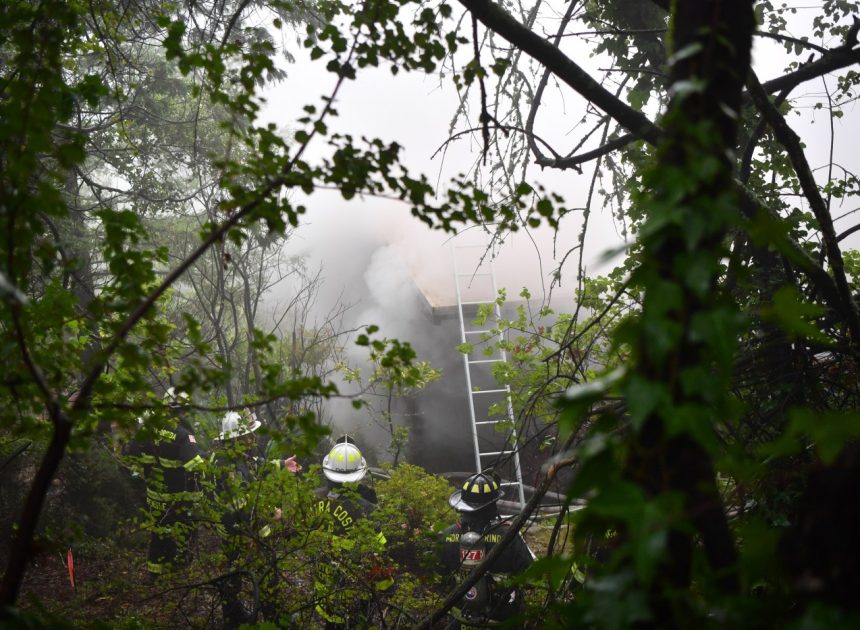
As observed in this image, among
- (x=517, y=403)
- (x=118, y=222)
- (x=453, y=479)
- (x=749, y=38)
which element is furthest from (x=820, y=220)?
(x=453, y=479)

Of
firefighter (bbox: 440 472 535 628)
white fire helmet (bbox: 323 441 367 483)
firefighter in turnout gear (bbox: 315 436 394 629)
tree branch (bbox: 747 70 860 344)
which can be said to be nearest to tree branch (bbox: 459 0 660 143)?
tree branch (bbox: 747 70 860 344)

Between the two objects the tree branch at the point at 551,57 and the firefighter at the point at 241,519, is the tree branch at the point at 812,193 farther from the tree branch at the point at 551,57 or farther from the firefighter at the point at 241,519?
the firefighter at the point at 241,519

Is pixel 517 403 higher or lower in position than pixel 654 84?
lower

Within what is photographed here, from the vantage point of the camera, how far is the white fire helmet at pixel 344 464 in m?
6.84

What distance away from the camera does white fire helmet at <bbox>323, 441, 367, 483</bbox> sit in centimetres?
684

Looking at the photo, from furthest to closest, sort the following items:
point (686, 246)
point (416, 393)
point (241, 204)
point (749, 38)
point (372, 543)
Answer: point (416, 393)
point (372, 543)
point (241, 204)
point (749, 38)
point (686, 246)

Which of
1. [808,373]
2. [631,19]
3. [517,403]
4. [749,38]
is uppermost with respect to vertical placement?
[631,19]

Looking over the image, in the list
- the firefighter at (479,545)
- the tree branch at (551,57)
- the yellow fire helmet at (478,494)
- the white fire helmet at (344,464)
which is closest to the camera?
the tree branch at (551,57)

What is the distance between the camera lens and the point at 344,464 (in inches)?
274

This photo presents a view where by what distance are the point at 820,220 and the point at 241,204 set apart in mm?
2095

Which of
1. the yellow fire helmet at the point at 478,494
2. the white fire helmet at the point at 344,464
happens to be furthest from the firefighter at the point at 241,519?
the white fire helmet at the point at 344,464

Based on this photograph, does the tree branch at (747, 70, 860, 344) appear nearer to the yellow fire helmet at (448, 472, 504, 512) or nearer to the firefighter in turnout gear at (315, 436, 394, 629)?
the firefighter in turnout gear at (315, 436, 394, 629)

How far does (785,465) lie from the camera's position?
2.28 metres

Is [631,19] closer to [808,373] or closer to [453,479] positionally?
[808,373]
